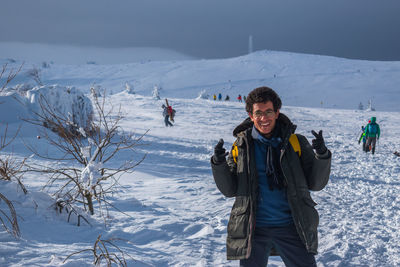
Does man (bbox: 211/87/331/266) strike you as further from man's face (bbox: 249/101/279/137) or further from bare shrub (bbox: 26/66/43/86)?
bare shrub (bbox: 26/66/43/86)

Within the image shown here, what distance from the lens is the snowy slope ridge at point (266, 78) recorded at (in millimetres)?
57062

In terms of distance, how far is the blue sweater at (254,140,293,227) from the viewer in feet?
7.25

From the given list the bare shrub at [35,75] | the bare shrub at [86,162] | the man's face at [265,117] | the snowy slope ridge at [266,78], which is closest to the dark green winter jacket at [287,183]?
the man's face at [265,117]

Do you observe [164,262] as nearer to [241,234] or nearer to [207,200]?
[241,234]

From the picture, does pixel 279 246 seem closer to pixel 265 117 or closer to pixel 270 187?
pixel 270 187

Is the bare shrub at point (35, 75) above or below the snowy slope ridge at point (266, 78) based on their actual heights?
below

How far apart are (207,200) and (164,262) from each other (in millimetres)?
2579

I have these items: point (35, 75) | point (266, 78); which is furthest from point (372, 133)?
point (266, 78)

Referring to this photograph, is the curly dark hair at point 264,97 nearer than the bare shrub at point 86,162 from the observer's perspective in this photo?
Yes

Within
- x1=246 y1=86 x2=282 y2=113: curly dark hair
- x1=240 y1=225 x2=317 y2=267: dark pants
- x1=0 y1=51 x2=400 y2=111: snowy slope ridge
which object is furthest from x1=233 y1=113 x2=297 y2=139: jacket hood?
x1=0 y1=51 x2=400 y2=111: snowy slope ridge

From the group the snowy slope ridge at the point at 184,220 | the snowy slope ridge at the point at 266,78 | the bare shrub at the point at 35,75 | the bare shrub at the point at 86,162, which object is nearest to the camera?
the snowy slope ridge at the point at 184,220

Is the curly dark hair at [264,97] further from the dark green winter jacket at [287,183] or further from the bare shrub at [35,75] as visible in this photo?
the bare shrub at [35,75]

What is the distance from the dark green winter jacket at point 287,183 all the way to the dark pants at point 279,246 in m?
0.07

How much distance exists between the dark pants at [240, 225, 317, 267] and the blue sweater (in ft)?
0.17
